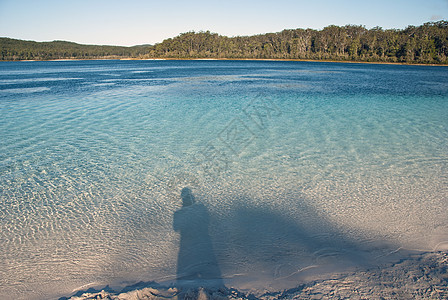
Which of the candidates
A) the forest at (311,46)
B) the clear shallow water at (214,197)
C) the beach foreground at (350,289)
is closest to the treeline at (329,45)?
the forest at (311,46)

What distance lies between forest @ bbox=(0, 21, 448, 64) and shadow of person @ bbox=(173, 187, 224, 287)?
99.5 meters

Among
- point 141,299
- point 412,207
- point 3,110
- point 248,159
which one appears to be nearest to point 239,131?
point 248,159

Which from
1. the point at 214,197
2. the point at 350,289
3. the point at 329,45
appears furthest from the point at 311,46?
the point at 350,289

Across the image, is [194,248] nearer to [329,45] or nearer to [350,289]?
[350,289]

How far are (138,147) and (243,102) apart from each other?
11.0 m

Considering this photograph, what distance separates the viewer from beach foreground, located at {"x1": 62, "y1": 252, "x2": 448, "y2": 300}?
11.1ft

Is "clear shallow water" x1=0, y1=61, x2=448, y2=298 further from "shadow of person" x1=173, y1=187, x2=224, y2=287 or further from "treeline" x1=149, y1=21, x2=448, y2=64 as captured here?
"treeline" x1=149, y1=21, x2=448, y2=64

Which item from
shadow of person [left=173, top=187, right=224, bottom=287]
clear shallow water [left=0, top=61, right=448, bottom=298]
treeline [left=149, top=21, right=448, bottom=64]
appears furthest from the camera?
treeline [left=149, top=21, right=448, bottom=64]

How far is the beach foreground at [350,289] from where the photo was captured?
3.38 meters

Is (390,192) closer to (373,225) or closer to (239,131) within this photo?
(373,225)

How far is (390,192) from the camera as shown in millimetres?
6723

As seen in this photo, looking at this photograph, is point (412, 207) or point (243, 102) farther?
point (243, 102)

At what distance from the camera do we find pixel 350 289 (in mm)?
3533

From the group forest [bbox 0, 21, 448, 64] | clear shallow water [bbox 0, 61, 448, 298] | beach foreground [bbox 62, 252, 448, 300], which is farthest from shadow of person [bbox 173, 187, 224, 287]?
forest [bbox 0, 21, 448, 64]
